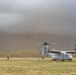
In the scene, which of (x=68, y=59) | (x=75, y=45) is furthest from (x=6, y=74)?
(x=75, y=45)

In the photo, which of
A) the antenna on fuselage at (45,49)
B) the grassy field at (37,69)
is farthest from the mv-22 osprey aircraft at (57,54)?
the grassy field at (37,69)

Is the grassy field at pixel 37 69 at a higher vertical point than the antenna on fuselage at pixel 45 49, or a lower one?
lower

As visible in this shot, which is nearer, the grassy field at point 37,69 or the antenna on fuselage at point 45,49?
Result: the grassy field at point 37,69

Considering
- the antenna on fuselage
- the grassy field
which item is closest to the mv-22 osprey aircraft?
the antenna on fuselage

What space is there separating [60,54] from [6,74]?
67393 millimetres

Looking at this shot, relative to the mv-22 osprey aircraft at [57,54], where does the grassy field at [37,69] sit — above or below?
below

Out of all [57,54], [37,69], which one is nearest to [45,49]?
[57,54]

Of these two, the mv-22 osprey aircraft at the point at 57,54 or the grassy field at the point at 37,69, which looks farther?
the mv-22 osprey aircraft at the point at 57,54

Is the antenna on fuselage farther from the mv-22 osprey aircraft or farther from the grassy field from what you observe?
the grassy field

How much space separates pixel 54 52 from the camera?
347ft

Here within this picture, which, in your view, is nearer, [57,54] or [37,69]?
[37,69]

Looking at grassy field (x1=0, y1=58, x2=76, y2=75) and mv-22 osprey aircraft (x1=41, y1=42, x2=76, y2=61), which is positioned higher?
mv-22 osprey aircraft (x1=41, y1=42, x2=76, y2=61)

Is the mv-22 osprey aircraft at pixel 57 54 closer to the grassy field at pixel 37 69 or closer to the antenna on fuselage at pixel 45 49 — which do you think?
the antenna on fuselage at pixel 45 49

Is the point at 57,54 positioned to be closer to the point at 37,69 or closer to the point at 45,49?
the point at 45,49
